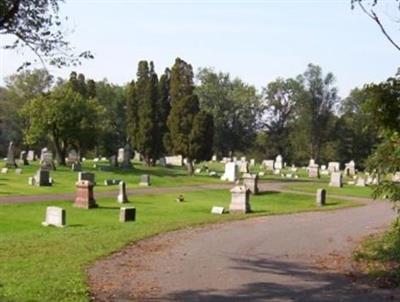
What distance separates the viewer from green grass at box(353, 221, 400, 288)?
443 inches

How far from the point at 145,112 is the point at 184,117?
26.1 feet

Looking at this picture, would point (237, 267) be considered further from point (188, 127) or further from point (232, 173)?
point (188, 127)

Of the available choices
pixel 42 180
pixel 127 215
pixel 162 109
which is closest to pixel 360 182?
pixel 42 180

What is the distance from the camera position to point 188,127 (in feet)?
182

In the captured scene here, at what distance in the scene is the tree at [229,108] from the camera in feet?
348

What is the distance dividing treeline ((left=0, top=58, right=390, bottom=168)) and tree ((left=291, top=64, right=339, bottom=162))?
0.15m

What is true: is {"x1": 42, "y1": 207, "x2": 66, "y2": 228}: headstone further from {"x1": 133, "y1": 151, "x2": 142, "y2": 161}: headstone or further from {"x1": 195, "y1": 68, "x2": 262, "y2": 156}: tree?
{"x1": 195, "y1": 68, "x2": 262, "y2": 156}: tree

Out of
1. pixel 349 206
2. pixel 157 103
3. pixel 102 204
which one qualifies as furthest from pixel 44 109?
pixel 349 206

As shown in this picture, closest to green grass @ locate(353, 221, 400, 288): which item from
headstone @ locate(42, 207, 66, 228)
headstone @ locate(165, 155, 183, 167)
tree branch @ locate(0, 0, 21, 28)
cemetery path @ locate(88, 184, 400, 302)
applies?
cemetery path @ locate(88, 184, 400, 302)

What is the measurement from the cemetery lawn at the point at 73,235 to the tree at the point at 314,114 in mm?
64452

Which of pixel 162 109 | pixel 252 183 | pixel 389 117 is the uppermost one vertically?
pixel 162 109

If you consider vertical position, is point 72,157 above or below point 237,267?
above

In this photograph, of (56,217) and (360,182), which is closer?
(56,217)

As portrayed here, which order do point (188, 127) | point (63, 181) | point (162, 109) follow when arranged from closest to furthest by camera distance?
point (63, 181) → point (188, 127) → point (162, 109)
